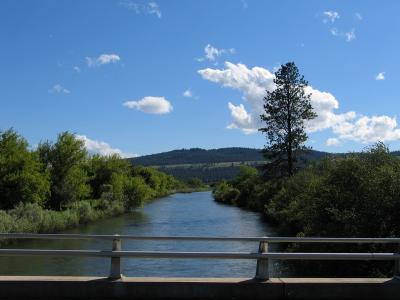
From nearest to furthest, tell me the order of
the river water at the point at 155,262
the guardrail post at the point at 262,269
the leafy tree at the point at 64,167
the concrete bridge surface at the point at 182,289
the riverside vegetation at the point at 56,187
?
1. the concrete bridge surface at the point at 182,289
2. the guardrail post at the point at 262,269
3. the river water at the point at 155,262
4. the riverside vegetation at the point at 56,187
5. the leafy tree at the point at 64,167

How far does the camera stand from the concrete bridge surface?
7.70 meters

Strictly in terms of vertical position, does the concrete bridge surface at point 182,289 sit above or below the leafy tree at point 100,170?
below

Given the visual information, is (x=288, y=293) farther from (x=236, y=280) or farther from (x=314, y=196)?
(x=314, y=196)

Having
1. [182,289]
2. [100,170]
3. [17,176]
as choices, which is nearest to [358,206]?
[182,289]

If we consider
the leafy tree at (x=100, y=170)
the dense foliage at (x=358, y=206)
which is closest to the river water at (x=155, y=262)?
the dense foliage at (x=358, y=206)

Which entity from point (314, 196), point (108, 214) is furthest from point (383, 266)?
point (108, 214)

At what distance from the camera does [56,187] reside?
55.4 metres

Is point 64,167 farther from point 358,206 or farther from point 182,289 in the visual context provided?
point 182,289

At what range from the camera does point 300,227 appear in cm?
3444

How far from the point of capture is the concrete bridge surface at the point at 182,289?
7695mm

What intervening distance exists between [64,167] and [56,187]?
8.73ft

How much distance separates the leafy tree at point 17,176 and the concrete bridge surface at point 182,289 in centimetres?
3990

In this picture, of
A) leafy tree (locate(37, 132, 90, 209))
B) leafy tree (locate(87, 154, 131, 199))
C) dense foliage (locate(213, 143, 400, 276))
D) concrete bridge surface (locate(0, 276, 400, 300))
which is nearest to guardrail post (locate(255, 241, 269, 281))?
concrete bridge surface (locate(0, 276, 400, 300))

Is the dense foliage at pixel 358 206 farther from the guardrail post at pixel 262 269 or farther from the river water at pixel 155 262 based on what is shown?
the guardrail post at pixel 262 269
